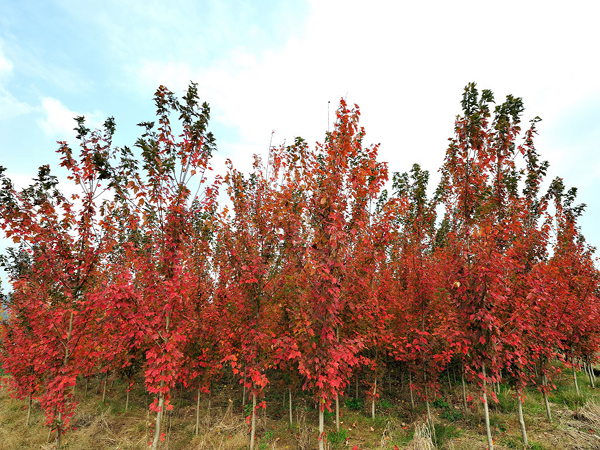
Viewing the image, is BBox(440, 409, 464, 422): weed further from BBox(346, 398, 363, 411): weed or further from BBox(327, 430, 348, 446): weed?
BBox(327, 430, 348, 446): weed

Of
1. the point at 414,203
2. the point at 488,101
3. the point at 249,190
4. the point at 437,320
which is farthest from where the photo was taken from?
the point at 414,203

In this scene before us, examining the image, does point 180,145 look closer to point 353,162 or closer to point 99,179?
point 99,179

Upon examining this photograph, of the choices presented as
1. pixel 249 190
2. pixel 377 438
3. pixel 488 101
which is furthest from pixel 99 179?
pixel 377 438

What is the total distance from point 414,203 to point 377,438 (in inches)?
312

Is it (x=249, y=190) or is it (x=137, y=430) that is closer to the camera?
(x=249, y=190)

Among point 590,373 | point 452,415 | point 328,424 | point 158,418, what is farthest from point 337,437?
point 590,373

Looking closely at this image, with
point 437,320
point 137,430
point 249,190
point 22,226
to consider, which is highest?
point 249,190

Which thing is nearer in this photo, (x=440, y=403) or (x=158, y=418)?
(x=158, y=418)

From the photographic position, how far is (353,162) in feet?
25.3

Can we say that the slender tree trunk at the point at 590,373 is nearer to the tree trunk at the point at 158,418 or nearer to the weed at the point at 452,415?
the weed at the point at 452,415

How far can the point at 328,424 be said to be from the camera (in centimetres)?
814

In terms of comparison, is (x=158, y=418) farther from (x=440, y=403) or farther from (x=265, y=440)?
(x=440, y=403)

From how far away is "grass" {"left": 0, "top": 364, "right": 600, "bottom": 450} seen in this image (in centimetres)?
698

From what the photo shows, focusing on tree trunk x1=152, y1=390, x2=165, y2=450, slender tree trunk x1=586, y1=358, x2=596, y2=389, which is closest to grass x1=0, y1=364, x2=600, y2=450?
slender tree trunk x1=586, y1=358, x2=596, y2=389
